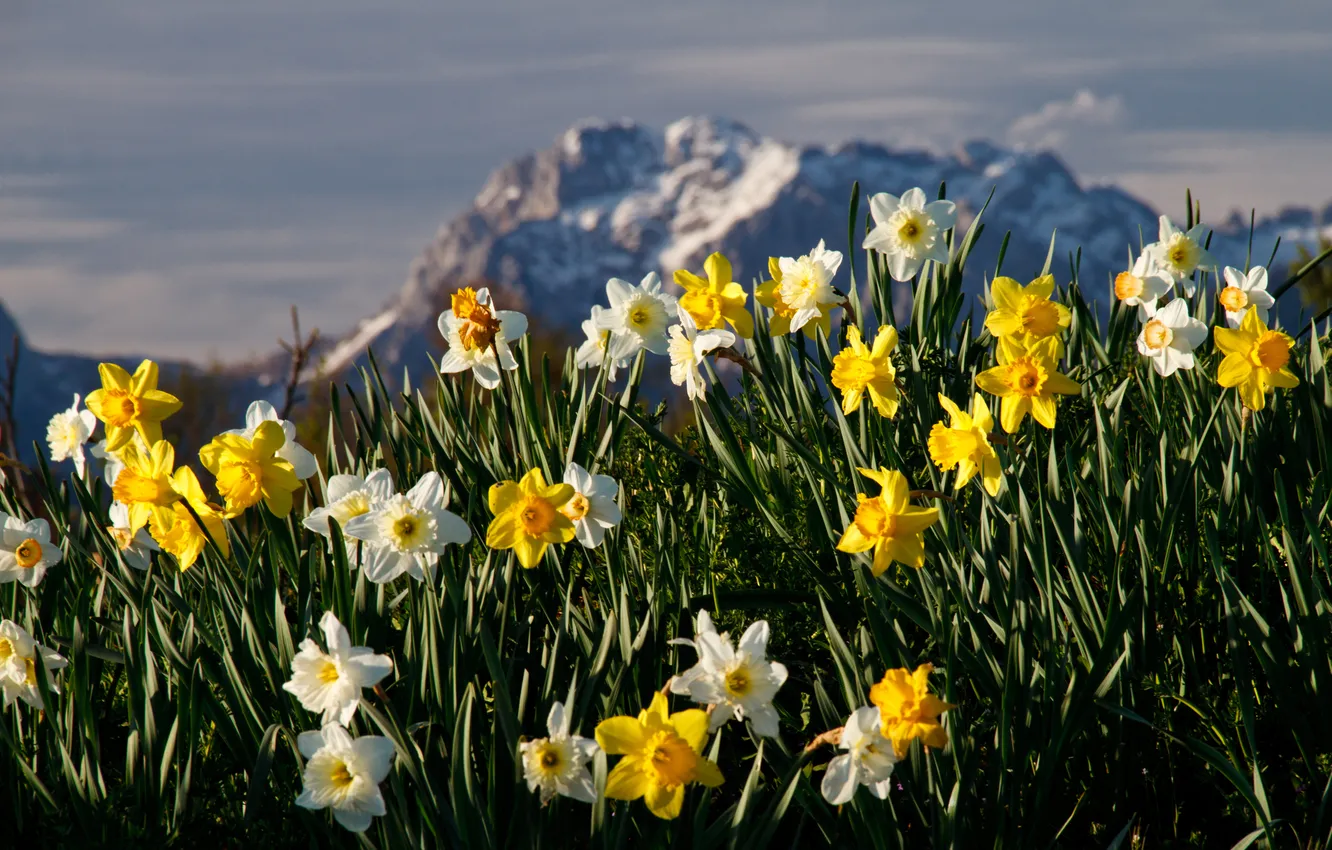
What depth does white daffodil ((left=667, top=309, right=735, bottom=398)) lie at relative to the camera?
2084mm

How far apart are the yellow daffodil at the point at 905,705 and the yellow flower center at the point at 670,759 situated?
0.25 meters

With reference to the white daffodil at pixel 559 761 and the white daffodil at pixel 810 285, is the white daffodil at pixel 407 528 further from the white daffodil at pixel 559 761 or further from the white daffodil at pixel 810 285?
the white daffodil at pixel 810 285

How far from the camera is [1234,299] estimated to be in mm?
2318

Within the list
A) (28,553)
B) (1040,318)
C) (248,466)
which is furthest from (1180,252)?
(28,553)

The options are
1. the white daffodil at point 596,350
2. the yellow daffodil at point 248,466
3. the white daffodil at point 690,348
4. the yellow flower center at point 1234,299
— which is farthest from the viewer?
the white daffodil at point 596,350

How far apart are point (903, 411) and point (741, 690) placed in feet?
3.61

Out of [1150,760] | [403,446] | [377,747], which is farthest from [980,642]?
[403,446]

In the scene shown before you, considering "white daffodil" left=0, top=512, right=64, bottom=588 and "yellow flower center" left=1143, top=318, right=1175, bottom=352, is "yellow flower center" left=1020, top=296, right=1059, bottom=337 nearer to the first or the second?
"yellow flower center" left=1143, top=318, right=1175, bottom=352

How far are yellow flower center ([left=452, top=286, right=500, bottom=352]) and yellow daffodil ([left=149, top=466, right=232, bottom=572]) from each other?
62 cm

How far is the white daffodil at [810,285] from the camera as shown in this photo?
2.25 metres

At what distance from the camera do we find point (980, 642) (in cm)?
169

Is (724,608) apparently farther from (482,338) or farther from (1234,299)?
(1234,299)

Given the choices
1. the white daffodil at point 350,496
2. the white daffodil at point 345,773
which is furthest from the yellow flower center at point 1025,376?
the white daffodil at point 345,773

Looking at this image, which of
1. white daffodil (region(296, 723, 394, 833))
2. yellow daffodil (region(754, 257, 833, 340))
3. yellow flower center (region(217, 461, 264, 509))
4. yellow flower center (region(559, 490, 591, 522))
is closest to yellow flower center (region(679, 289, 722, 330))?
yellow daffodil (region(754, 257, 833, 340))
